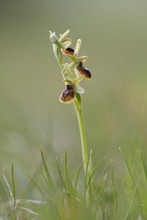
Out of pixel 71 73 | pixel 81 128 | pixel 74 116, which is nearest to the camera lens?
pixel 81 128

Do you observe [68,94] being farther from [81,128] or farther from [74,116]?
[74,116]

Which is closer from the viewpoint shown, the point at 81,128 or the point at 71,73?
the point at 81,128

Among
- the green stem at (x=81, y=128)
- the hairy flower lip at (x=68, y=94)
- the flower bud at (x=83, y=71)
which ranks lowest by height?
the green stem at (x=81, y=128)

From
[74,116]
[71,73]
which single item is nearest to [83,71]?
[71,73]

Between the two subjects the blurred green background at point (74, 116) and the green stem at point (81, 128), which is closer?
the green stem at point (81, 128)

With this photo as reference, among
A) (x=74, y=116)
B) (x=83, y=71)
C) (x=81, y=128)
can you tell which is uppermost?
(x=74, y=116)

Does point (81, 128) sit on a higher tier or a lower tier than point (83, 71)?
lower

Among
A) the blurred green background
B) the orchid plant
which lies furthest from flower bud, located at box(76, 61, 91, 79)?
the blurred green background

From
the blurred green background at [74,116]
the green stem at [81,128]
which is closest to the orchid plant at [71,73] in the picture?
the green stem at [81,128]

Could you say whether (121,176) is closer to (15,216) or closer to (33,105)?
(15,216)

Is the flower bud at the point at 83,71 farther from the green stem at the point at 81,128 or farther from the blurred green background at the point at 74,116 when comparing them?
the blurred green background at the point at 74,116

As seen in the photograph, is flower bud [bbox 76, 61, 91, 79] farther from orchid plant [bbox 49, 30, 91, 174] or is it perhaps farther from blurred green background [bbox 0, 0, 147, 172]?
blurred green background [bbox 0, 0, 147, 172]

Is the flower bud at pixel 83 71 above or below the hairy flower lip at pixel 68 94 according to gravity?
above
